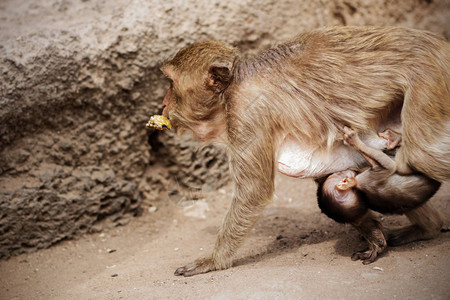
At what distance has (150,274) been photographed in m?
4.78

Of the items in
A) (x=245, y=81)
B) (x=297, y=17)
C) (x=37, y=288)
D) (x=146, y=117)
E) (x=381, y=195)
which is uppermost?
(x=297, y=17)

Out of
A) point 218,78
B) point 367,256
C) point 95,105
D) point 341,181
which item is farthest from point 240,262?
point 95,105

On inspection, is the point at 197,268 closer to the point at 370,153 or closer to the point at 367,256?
the point at 367,256

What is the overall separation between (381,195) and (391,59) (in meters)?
1.13

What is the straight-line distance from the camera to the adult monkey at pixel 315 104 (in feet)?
13.3

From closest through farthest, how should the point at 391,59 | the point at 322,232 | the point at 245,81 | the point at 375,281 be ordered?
1. the point at 375,281
2. the point at 391,59
3. the point at 245,81
4. the point at 322,232

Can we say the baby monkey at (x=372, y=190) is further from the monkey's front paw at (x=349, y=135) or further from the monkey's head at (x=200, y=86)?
the monkey's head at (x=200, y=86)

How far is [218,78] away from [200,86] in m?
0.19

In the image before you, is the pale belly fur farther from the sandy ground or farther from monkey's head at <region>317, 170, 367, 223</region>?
the sandy ground

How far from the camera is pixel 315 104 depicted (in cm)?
436

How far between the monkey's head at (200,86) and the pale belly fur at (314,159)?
66cm

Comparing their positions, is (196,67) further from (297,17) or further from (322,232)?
(297,17)

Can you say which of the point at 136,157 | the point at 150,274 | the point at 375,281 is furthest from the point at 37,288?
the point at 375,281

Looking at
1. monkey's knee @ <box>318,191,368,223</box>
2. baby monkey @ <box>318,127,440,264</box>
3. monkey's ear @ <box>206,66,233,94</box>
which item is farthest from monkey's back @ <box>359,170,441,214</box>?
monkey's ear @ <box>206,66,233,94</box>
